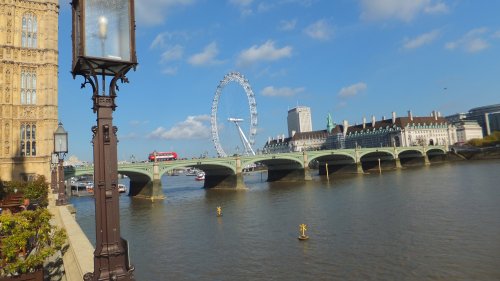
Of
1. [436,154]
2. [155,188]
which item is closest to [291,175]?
[155,188]

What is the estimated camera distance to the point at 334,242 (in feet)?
70.9

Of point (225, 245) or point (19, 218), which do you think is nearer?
point (19, 218)

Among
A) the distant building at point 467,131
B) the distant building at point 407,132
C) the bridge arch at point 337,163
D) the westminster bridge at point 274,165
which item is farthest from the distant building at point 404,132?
the bridge arch at point 337,163

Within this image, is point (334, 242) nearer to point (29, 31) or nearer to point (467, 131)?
point (29, 31)

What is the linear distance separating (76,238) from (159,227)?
2028 cm

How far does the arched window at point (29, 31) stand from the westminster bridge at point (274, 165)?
57.1ft

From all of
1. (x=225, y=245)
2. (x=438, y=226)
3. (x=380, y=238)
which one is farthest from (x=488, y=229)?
(x=225, y=245)

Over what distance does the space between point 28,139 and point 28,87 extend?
632 cm

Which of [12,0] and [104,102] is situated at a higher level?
[12,0]

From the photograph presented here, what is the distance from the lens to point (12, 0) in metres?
45.6

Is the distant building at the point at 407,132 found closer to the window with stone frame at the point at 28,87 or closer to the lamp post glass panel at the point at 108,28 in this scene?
the window with stone frame at the point at 28,87

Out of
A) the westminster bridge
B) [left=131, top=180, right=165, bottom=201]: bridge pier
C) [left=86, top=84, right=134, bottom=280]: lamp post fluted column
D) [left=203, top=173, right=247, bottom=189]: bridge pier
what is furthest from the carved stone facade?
[left=86, top=84, right=134, bottom=280]: lamp post fluted column

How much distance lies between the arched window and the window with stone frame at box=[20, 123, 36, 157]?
9.84m

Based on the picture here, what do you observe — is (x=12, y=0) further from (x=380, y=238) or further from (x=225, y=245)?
(x=380, y=238)
